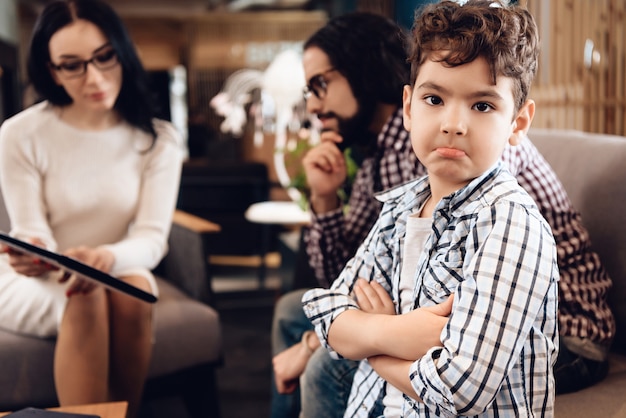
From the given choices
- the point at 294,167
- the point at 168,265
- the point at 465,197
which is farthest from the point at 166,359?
the point at 294,167

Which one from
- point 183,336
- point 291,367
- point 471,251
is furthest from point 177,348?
point 471,251

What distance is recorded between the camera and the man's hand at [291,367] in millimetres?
1617

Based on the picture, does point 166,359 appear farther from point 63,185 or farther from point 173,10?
point 173,10

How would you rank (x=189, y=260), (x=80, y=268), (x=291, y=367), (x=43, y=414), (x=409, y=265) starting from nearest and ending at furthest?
1. (x=409, y=265)
2. (x=43, y=414)
3. (x=80, y=268)
4. (x=291, y=367)
5. (x=189, y=260)

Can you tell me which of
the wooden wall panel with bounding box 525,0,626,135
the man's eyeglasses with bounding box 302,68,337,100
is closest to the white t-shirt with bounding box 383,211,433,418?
the man's eyeglasses with bounding box 302,68,337,100

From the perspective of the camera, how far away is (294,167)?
3623 mm

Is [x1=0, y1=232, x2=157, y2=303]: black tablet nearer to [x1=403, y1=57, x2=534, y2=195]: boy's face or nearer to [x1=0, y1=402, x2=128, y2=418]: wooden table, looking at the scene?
[x1=0, y1=402, x2=128, y2=418]: wooden table

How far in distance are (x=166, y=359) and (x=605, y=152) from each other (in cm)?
138

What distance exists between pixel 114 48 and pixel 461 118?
1314 mm

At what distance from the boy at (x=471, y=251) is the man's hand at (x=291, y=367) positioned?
0.46m

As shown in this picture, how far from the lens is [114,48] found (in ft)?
6.57

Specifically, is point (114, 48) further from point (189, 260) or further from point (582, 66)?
point (582, 66)

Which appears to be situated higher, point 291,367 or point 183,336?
point 291,367

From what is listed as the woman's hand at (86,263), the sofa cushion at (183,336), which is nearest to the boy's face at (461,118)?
the woman's hand at (86,263)
